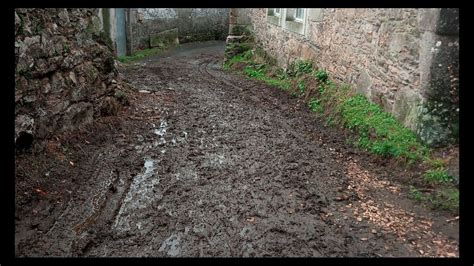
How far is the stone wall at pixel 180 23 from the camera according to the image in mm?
12851

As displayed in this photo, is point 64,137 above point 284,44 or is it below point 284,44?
below

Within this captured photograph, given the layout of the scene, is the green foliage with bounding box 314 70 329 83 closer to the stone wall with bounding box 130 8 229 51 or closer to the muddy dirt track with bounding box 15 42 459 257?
the muddy dirt track with bounding box 15 42 459 257

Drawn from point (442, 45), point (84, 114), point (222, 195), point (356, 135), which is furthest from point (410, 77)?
point (84, 114)

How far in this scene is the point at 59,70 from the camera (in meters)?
4.80

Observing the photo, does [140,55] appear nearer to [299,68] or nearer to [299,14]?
[299,14]

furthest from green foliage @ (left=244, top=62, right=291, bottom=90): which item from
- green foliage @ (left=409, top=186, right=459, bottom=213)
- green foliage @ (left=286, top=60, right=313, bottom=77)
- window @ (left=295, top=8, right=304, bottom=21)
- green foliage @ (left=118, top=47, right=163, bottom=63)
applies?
green foliage @ (left=409, top=186, right=459, bottom=213)

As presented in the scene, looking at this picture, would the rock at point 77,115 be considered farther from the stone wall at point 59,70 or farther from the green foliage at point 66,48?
the green foliage at point 66,48

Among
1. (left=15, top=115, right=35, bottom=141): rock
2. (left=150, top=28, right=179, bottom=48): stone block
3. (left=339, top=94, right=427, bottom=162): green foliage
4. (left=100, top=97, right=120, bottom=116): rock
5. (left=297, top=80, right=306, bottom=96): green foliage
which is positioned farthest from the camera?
(left=150, top=28, right=179, bottom=48): stone block

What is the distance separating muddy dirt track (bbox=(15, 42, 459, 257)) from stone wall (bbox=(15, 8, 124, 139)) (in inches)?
11.0

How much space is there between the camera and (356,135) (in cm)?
521

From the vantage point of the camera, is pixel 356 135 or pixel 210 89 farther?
pixel 210 89

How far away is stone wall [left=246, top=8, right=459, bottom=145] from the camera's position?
13.4 feet
